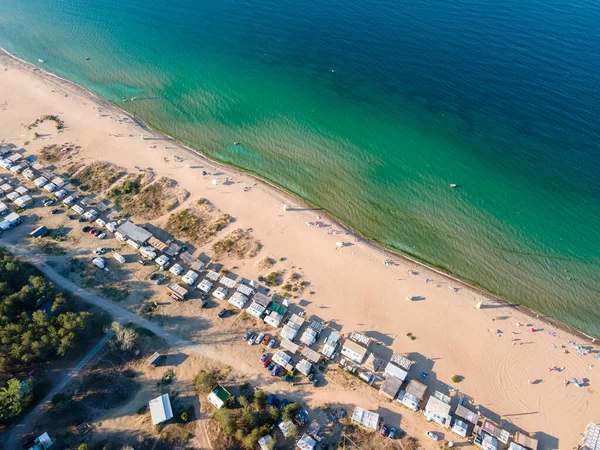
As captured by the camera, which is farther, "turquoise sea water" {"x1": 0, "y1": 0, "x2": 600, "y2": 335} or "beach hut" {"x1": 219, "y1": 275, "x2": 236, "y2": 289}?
"turquoise sea water" {"x1": 0, "y1": 0, "x2": 600, "y2": 335}

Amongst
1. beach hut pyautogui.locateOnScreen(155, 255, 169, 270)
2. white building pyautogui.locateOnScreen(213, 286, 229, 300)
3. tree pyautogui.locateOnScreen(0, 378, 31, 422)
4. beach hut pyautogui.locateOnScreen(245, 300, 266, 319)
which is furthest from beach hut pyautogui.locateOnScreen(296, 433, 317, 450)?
beach hut pyautogui.locateOnScreen(155, 255, 169, 270)

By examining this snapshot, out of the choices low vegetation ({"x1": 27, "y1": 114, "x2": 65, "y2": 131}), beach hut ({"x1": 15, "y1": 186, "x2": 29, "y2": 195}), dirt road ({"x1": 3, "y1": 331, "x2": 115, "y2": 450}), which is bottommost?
dirt road ({"x1": 3, "y1": 331, "x2": 115, "y2": 450})

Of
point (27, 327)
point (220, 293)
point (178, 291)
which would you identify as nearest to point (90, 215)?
point (27, 327)

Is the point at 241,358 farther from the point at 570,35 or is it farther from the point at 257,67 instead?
the point at 570,35

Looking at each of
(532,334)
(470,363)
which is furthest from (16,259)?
(532,334)

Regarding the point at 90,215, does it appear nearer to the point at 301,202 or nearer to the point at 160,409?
the point at 160,409

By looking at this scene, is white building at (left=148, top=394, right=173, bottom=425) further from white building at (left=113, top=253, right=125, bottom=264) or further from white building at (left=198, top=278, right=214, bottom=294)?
white building at (left=113, top=253, right=125, bottom=264)
